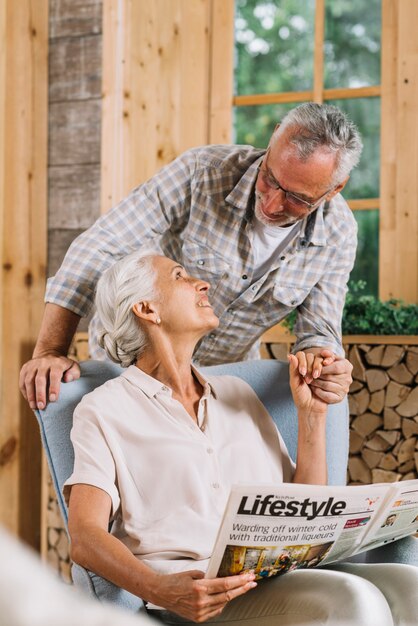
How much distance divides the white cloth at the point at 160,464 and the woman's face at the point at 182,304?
0.13m

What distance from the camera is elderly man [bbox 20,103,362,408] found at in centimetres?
171

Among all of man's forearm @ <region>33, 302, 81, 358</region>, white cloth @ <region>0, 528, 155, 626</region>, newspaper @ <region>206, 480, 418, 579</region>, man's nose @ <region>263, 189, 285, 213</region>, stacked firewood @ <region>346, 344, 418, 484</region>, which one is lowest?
stacked firewood @ <region>346, 344, 418, 484</region>

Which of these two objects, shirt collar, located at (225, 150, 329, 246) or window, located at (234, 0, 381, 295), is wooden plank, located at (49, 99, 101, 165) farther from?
shirt collar, located at (225, 150, 329, 246)

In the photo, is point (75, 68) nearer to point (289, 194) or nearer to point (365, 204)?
point (365, 204)

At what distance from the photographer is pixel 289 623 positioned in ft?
4.01

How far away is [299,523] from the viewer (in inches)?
47.1

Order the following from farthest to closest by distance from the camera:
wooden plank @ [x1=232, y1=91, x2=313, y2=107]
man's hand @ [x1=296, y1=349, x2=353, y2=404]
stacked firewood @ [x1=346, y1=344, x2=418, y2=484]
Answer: wooden plank @ [x1=232, y1=91, x2=313, y2=107] → stacked firewood @ [x1=346, y1=344, x2=418, y2=484] → man's hand @ [x1=296, y1=349, x2=353, y2=404]

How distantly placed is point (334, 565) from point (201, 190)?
3.00ft

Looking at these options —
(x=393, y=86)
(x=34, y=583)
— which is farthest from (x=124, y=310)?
(x=393, y=86)

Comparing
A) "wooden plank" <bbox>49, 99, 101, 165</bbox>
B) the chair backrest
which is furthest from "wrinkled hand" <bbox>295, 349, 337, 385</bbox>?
"wooden plank" <bbox>49, 99, 101, 165</bbox>

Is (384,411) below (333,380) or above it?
below

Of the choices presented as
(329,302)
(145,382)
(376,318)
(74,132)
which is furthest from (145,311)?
(74,132)

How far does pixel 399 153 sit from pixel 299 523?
2202 mm

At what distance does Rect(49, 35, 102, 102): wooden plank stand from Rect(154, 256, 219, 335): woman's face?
4.96 ft
